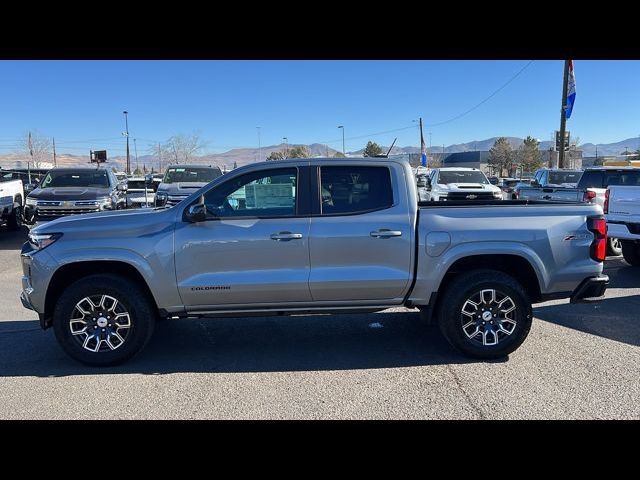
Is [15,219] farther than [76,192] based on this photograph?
Yes

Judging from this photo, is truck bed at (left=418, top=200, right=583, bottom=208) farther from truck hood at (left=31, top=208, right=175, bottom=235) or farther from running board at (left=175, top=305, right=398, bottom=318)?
truck hood at (left=31, top=208, right=175, bottom=235)

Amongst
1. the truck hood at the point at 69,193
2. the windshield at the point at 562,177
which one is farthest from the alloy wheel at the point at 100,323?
the windshield at the point at 562,177

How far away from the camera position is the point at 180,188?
44.2ft

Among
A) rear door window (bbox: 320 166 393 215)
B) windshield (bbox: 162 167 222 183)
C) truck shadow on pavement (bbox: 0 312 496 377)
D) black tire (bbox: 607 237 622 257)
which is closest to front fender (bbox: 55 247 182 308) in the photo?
truck shadow on pavement (bbox: 0 312 496 377)

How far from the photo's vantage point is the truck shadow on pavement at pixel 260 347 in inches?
181

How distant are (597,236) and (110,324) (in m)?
4.72

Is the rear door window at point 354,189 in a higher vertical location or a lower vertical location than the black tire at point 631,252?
higher

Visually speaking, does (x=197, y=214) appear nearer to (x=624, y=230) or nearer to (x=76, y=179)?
(x=624, y=230)

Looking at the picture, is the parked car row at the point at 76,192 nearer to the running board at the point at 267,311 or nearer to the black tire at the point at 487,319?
the running board at the point at 267,311

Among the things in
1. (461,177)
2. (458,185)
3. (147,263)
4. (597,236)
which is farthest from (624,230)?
(461,177)

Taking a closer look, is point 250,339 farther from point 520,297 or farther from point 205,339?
point 520,297

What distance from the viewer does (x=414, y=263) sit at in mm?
4605

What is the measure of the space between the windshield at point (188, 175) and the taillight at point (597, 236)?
11487 millimetres
